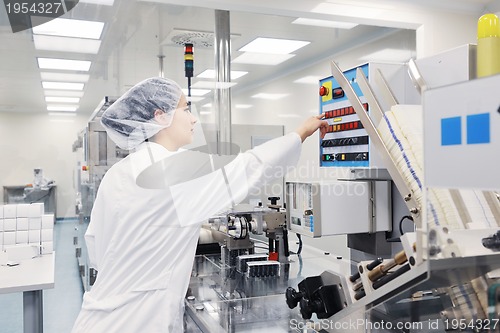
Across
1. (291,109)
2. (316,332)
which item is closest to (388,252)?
(316,332)

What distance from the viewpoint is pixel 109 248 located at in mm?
1358

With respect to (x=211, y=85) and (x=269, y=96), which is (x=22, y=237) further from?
(x=269, y=96)

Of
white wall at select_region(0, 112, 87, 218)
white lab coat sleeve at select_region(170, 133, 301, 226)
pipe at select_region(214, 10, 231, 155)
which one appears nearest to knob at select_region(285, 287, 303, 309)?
white lab coat sleeve at select_region(170, 133, 301, 226)

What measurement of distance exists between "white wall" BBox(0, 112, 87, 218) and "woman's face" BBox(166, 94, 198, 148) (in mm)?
1955

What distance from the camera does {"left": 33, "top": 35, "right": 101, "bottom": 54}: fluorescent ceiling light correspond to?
10.5 feet

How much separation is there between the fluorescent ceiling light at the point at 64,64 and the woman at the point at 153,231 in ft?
7.56

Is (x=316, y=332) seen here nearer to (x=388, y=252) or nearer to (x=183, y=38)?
(x=388, y=252)

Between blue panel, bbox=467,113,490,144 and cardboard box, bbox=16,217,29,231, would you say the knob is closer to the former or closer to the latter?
blue panel, bbox=467,113,490,144

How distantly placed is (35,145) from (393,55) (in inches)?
124

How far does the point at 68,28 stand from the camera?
124 inches

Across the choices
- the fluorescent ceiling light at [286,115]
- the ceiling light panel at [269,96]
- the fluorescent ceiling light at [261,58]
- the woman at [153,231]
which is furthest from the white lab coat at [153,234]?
the ceiling light panel at [269,96]

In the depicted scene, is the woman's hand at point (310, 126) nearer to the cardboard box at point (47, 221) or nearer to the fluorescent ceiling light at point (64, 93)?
the cardboard box at point (47, 221)

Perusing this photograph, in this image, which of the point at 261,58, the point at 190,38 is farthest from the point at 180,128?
the point at 261,58

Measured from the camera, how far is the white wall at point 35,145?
126 inches
